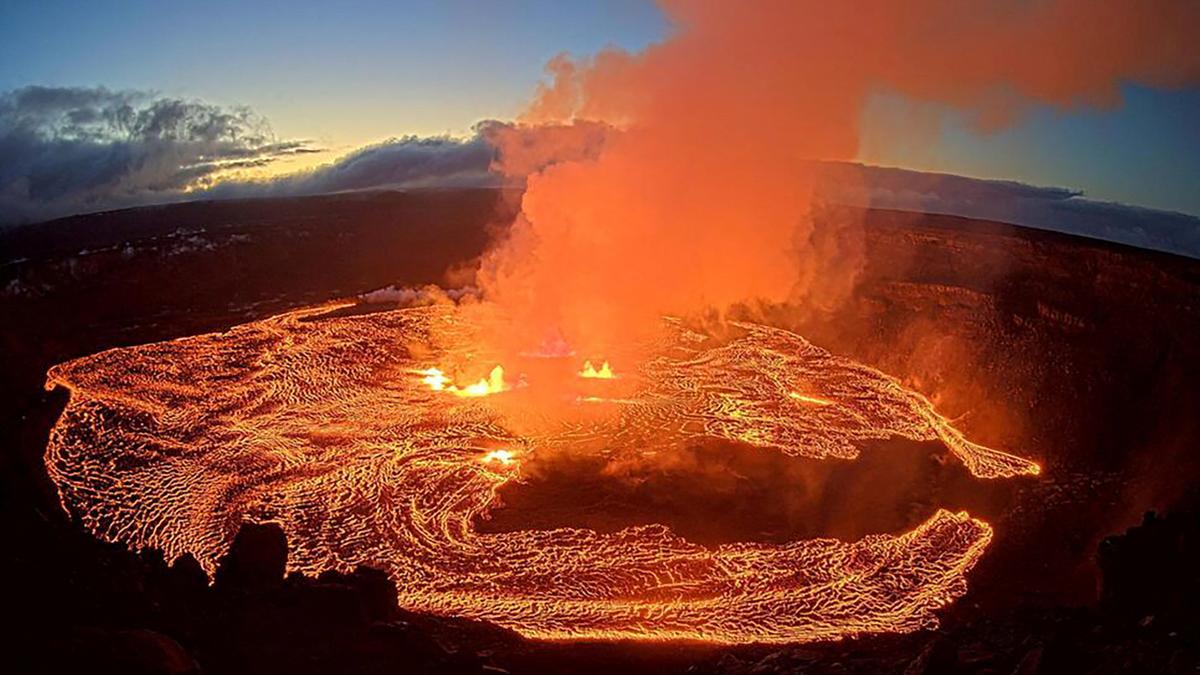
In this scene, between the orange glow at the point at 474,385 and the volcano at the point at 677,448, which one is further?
the orange glow at the point at 474,385

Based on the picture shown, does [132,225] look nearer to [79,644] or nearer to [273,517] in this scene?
[273,517]

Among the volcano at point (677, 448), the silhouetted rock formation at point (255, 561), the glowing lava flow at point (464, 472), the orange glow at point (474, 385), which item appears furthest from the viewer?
the orange glow at point (474, 385)

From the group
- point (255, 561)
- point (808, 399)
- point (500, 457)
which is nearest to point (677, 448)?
point (500, 457)

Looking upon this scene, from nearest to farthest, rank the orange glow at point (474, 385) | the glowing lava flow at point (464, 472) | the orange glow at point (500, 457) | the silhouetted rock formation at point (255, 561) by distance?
the silhouetted rock formation at point (255, 561)
the glowing lava flow at point (464, 472)
the orange glow at point (500, 457)
the orange glow at point (474, 385)

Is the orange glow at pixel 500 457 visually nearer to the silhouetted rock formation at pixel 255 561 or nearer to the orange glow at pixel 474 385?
A: the orange glow at pixel 474 385

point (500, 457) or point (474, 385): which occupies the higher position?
point (474, 385)

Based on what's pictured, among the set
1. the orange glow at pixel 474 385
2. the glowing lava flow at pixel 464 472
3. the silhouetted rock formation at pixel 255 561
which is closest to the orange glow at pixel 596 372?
the glowing lava flow at pixel 464 472

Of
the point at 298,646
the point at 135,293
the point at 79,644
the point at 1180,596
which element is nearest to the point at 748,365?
the point at 1180,596

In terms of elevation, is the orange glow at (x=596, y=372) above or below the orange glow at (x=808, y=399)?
above

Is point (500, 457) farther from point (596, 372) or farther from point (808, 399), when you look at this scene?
point (808, 399)
